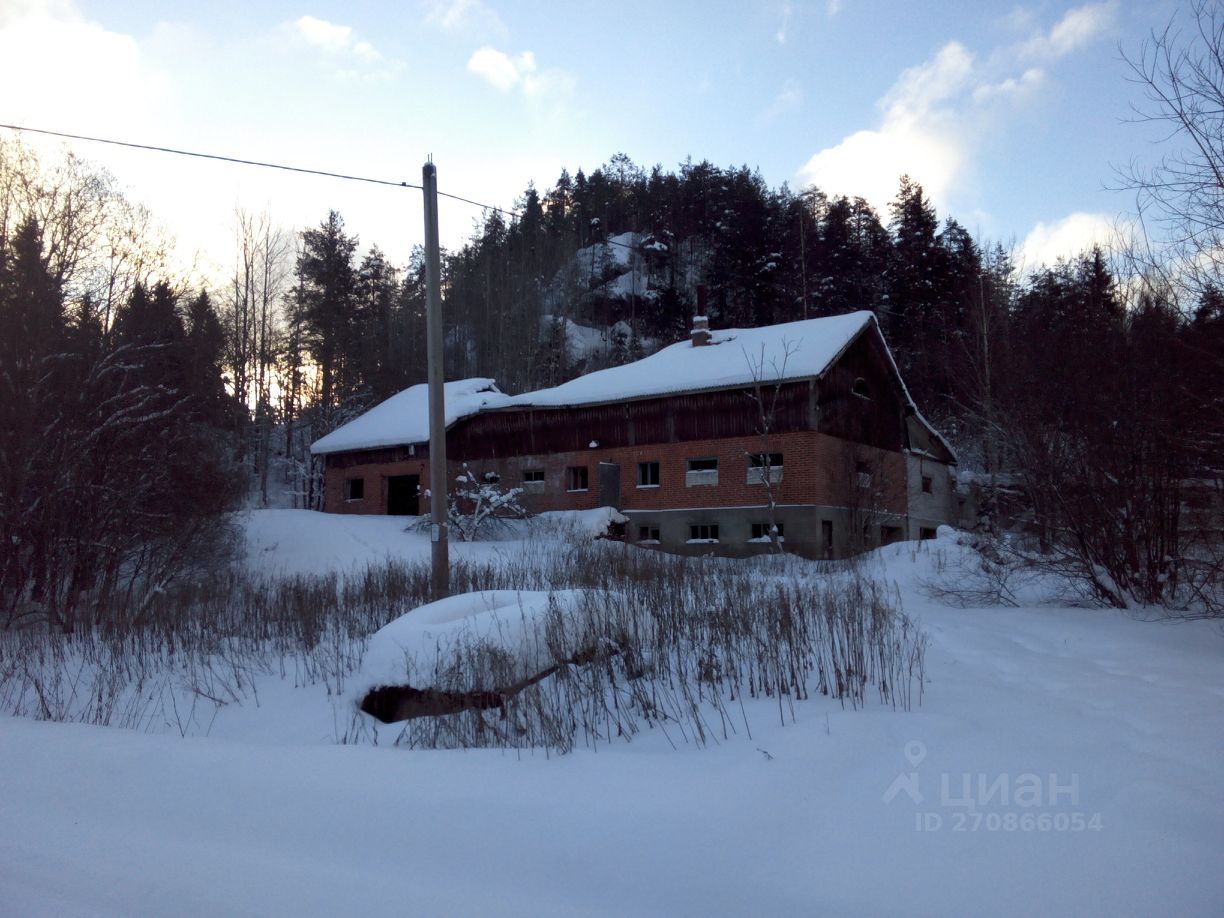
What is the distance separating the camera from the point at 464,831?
3.35 metres

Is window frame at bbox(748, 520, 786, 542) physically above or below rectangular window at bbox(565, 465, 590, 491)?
below

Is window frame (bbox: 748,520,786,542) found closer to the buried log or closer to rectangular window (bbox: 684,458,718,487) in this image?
rectangular window (bbox: 684,458,718,487)

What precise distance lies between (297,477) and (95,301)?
2283 cm

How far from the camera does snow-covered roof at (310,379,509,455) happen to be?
27844 mm

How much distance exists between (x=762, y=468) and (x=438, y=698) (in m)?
16.6

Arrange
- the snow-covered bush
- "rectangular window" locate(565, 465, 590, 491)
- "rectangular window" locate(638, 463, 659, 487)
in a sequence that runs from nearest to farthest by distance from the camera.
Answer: the snow-covered bush < "rectangular window" locate(638, 463, 659, 487) < "rectangular window" locate(565, 465, 590, 491)

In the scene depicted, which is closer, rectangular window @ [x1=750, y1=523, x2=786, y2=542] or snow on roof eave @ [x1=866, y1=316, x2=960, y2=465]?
rectangular window @ [x1=750, y1=523, x2=786, y2=542]

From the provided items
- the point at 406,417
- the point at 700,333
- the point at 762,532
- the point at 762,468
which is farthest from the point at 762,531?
the point at 406,417

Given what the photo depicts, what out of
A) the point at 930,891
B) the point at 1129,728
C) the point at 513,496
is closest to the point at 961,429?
the point at 513,496

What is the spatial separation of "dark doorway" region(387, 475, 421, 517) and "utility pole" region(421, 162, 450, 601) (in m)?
20.4

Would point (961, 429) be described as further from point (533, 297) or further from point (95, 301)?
point (95, 301)

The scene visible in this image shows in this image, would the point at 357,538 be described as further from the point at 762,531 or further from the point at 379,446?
the point at 762,531

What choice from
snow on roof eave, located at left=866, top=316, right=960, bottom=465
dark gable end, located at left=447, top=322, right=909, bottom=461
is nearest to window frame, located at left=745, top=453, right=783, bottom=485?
dark gable end, located at left=447, top=322, right=909, bottom=461

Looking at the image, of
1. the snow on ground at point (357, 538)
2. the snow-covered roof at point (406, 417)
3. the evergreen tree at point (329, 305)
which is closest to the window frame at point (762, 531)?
the snow on ground at point (357, 538)
